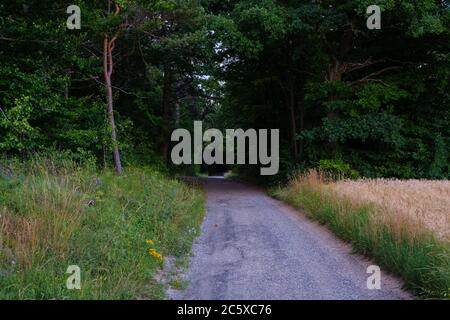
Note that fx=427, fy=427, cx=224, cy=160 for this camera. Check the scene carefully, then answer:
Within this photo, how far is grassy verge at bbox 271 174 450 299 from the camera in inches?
204

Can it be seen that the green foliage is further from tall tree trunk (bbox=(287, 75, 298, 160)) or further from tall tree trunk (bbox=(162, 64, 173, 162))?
tall tree trunk (bbox=(162, 64, 173, 162))

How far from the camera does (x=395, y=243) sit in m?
6.43

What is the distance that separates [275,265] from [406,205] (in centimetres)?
287

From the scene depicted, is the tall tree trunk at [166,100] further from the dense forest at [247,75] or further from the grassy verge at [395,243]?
the grassy verge at [395,243]

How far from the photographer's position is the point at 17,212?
629 cm

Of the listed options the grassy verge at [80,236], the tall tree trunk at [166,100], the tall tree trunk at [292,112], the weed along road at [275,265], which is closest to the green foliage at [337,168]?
the tall tree trunk at [292,112]

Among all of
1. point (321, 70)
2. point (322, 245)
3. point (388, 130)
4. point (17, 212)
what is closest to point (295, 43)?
point (321, 70)

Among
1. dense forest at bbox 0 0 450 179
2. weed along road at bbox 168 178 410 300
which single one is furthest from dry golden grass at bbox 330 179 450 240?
dense forest at bbox 0 0 450 179

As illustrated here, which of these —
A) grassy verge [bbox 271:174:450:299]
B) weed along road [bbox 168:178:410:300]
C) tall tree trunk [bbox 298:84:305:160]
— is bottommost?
weed along road [bbox 168:178:410:300]

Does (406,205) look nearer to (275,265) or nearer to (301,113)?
(275,265)

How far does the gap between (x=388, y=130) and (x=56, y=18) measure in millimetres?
13434

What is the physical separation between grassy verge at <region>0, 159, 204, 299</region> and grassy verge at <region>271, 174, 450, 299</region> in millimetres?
3093

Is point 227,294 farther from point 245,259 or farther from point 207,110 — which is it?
point 207,110

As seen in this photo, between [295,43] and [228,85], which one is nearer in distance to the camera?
[295,43]
